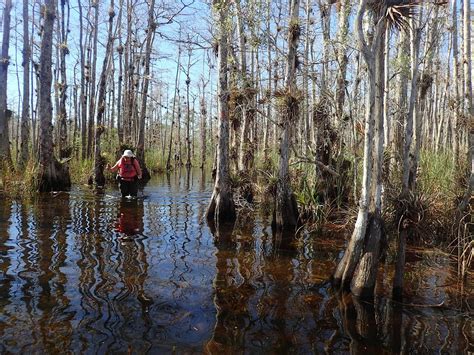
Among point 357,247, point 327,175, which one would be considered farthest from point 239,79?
point 357,247

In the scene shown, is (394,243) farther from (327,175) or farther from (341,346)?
(341,346)

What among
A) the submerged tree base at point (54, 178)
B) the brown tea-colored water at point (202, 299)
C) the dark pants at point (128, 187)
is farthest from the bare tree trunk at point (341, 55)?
the submerged tree base at point (54, 178)

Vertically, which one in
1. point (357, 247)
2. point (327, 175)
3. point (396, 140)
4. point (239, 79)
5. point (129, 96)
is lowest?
point (357, 247)

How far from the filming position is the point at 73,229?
A: 7.87m

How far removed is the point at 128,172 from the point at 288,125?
6449 mm

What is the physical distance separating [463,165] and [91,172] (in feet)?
43.9

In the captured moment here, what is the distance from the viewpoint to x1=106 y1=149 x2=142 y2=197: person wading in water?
41.2 ft

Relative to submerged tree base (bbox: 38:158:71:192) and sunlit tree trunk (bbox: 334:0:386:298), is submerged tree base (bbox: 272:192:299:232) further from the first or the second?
submerged tree base (bbox: 38:158:71:192)

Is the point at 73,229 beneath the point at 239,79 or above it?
beneath

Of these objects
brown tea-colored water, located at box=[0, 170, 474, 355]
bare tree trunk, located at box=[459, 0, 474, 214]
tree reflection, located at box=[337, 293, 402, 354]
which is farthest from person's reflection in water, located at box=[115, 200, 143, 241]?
bare tree trunk, located at box=[459, 0, 474, 214]

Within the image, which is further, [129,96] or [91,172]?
[129,96]

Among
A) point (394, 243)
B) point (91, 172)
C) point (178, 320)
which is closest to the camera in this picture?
point (178, 320)

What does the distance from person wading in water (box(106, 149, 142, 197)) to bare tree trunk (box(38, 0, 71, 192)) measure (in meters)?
2.27

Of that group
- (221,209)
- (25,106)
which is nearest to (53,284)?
(221,209)
